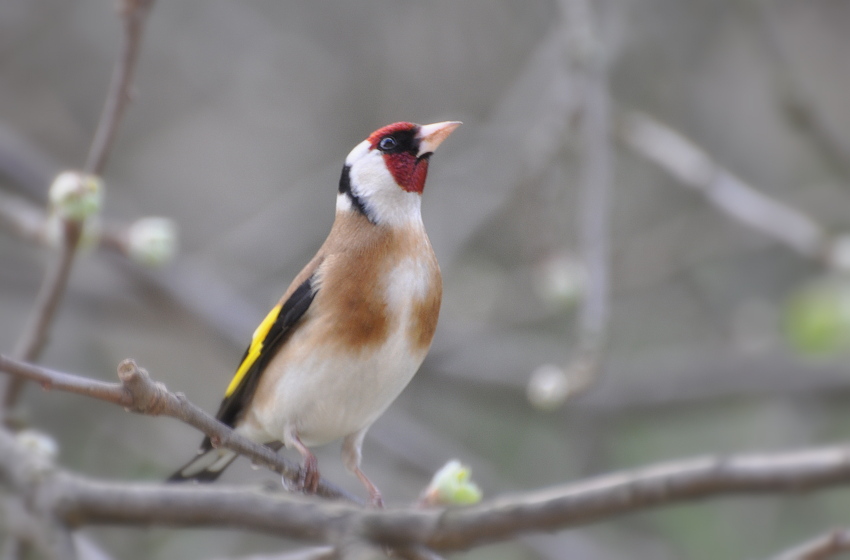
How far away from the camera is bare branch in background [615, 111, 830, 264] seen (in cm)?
373

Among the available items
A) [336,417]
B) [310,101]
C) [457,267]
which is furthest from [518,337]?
[336,417]

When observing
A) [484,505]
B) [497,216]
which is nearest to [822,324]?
[484,505]

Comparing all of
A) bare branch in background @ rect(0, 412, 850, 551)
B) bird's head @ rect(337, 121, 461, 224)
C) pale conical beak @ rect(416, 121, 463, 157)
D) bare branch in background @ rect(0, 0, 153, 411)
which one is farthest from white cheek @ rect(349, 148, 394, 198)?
bare branch in background @ rect(0, 412, 850, 551)

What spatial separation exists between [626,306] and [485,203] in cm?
177

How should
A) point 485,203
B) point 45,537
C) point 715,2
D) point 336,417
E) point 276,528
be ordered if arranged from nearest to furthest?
point 276,528
point 45,537
point 336,417
point 485,203
point 715,2

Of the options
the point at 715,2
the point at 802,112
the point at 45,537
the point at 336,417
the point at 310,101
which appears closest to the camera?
the point at 45,537

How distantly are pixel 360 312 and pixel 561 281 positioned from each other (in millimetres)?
1393

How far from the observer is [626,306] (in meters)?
6.18

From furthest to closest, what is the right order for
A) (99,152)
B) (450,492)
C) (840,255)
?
(840,255) → (99,152) → (450,492)

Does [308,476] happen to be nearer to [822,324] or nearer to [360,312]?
[360,312]

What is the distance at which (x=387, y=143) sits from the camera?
252cm

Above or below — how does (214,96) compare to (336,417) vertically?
above

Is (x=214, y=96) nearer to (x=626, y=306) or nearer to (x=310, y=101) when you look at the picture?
(x=310, y=101)

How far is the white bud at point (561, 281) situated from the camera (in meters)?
3.66
